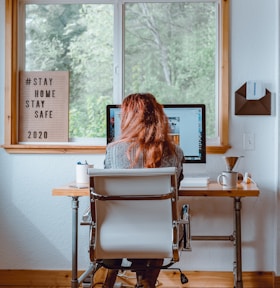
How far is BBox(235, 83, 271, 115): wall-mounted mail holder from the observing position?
296cm

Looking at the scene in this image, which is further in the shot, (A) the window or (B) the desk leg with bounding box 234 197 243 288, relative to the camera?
(A) the window

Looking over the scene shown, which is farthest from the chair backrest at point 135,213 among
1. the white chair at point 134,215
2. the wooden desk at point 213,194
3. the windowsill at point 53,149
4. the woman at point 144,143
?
the windowsill at point 53,149

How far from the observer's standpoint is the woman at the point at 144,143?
7.11 feet

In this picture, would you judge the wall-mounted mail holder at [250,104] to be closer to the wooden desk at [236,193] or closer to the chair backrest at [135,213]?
the wooden desk at [236,193]

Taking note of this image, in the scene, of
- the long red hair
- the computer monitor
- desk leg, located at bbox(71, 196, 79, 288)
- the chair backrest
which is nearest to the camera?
the chair backrest

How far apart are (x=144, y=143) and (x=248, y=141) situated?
1.05m

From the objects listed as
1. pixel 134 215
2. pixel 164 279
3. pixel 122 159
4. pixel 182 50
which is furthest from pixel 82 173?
A: pixel 182 50

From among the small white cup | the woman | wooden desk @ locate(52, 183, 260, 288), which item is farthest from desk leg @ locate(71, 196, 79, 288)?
the woman

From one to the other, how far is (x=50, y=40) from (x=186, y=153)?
1.19m

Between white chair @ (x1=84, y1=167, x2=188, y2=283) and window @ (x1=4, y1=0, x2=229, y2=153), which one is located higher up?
window @ (x1=4, y1=0, x2=229, y2=153)

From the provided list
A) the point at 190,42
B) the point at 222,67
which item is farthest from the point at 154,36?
the point at 222,67

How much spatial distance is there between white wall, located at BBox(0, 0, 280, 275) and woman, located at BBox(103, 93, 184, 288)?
82 cm

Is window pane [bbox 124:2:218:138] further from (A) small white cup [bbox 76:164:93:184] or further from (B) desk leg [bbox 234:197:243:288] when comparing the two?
(A) small white cup [bbox 76:164:93:184]

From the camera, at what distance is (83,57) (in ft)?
10.3
